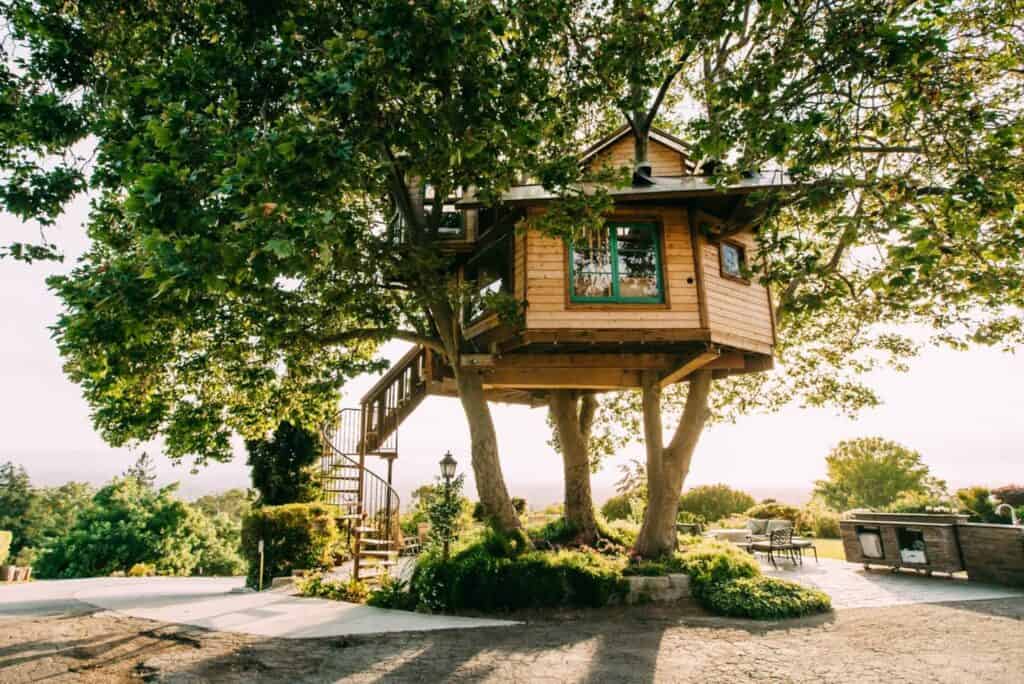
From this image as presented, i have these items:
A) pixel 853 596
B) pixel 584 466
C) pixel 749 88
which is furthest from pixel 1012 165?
pixel 584 466

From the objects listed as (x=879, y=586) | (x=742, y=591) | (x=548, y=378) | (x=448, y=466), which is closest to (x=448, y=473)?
(x=448, y=466)

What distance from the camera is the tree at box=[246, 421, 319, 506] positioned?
13.7 m

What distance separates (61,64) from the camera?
8094 mm

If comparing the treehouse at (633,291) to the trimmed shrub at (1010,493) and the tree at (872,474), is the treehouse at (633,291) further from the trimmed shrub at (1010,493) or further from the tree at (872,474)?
the tree at (872,474)

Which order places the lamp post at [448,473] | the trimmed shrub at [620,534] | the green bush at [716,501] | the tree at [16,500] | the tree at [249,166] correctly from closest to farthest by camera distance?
1. the tree at [249,166]
2. the lamp post at [448,473]
3. the trimmed shrub at [620,534]
4. the green bush at [716,501]
5. the tree at [16,500]

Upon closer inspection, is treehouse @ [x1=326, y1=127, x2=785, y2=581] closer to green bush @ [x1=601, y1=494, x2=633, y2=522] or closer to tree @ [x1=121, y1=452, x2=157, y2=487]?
green bush @ [x1=601, y1=494, x2=633, y2=522]

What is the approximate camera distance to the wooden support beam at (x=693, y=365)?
10.5 m

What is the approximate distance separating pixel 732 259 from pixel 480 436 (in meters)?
6.39

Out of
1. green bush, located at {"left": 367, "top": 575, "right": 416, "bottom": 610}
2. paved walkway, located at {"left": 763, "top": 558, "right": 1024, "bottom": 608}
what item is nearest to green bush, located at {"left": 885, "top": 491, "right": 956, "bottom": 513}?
paved walkway, located at {"left": 763, "top": 558, "right": 1024, "bottom": 608}

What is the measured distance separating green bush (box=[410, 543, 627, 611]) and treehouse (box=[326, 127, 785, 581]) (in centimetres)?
383

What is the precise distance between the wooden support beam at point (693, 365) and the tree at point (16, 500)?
139 ft

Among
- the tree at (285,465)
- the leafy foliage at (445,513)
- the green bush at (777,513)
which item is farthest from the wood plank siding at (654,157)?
the green bush at (777,513)

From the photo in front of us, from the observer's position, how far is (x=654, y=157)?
12992 mm

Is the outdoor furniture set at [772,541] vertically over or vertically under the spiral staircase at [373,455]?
under
